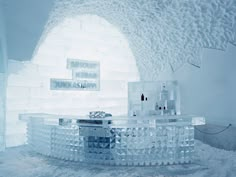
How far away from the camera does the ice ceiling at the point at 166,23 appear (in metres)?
4.77

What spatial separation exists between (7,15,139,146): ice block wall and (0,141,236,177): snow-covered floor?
1452 mm

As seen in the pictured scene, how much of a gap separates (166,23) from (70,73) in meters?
2.63

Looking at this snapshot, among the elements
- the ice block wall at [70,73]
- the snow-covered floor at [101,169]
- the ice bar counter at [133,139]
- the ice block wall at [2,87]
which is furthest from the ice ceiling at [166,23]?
the snow-covered floor at [101,169]

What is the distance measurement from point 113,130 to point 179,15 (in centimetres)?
300

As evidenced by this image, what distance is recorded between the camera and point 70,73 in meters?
6.18

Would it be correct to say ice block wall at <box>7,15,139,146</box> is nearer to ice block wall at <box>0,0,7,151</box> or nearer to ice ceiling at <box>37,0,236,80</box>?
ice block wall at <box>0,0,7,151</box>

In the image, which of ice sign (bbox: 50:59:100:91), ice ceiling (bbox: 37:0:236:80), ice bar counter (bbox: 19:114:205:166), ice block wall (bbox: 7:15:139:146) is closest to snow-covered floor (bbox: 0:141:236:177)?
ice bar counter (bbox: 19:114:205:166)

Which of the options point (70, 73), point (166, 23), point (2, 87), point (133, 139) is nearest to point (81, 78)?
point (70, 73)

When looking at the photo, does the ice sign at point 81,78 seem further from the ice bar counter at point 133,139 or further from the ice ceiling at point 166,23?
the ice bar counter at point 133,139

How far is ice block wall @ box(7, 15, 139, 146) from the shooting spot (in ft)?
17.4

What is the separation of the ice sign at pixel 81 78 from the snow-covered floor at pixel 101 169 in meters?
2.12

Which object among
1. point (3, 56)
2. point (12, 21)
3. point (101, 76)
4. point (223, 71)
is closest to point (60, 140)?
point (3, 56)

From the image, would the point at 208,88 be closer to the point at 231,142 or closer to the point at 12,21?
the point at 231,142

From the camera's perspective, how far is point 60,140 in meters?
4.10
